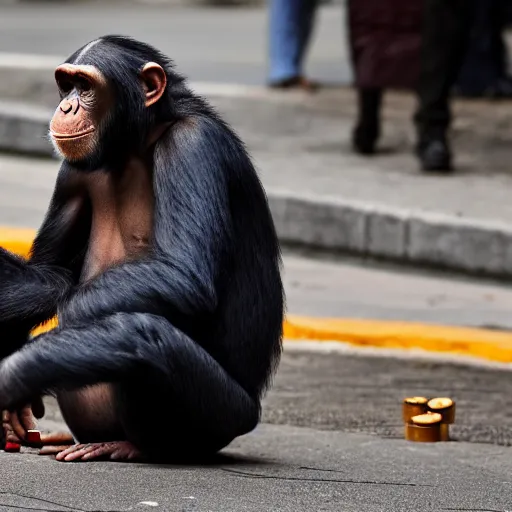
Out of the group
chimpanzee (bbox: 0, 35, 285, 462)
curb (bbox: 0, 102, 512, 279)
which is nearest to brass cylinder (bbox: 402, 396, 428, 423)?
chimpanzee (bbox: 0, 35, 285, 462)

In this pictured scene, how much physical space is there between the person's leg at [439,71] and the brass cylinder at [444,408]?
3.79 meters

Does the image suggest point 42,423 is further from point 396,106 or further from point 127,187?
point 396,106

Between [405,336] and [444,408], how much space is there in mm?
1572

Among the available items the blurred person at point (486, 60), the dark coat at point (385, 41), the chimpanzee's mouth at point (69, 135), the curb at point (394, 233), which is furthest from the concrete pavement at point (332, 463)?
the blurred person at point (486, 60)

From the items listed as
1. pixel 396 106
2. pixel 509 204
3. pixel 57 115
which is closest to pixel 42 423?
pixel 57 115

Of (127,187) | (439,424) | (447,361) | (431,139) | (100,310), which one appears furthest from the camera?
(431,139)

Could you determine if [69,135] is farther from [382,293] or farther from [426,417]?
[382,293]

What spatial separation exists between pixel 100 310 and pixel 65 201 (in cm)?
54

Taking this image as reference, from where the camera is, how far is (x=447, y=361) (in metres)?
6.16

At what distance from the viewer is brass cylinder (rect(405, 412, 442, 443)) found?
191 inches

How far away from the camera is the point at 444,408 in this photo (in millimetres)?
4820

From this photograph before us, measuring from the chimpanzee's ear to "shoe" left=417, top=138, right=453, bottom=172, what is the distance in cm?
461

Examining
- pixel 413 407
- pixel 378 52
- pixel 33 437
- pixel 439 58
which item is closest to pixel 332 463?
pixel 413 407

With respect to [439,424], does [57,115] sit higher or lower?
higher
